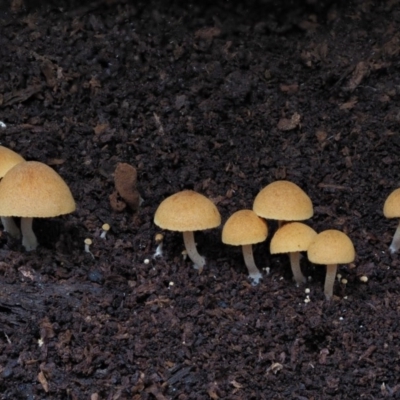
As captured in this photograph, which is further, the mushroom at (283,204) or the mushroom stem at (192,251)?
the mushroom stem at (192,251)

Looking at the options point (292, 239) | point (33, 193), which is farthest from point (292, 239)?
point (33, 193)

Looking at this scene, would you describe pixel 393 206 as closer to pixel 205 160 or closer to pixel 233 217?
pixel 233 217

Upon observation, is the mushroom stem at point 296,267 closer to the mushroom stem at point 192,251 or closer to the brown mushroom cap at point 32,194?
the mushroom stem at point 192,251

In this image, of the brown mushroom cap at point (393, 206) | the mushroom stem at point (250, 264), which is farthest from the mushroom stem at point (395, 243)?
the mushroom stem at point (250, 264)

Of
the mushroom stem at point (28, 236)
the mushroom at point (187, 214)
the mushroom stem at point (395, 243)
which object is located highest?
the mushroom at point (187, 214)

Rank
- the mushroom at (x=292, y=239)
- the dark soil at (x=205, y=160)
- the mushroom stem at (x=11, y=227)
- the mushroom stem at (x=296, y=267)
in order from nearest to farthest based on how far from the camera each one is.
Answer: the dark soil at (x=205, y=160) → the mushroom at (x=292, y=239) → the mushroom stem at (x=296, y=267) → the mushroom stem at (x=11, y=227)

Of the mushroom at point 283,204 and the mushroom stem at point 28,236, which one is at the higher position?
the mushroom at point 283,204
